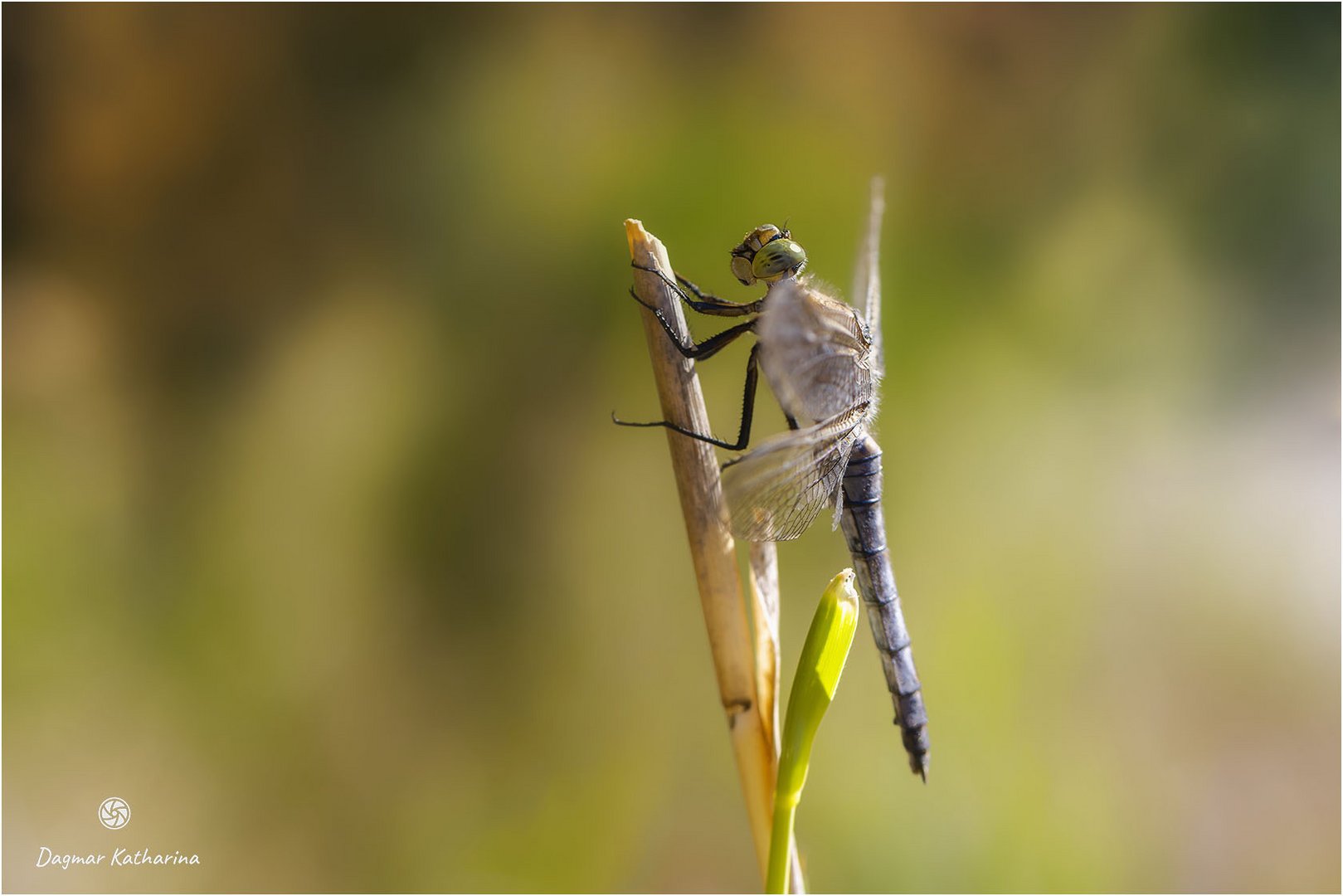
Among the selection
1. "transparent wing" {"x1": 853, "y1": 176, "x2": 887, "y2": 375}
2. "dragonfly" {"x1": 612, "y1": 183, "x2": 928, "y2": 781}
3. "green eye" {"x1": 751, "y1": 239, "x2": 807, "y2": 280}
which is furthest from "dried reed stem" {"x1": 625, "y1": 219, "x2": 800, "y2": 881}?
"transparent wing" {"x1": 853, "y1": 176, "x2": 887, "y2": 375}

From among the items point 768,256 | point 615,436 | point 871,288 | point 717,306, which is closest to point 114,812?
point 615,436

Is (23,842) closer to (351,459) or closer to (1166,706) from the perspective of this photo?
(351,459)

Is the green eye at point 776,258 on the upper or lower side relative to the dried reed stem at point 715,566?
upper

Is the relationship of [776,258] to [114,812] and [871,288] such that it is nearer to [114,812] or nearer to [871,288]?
[871,288]

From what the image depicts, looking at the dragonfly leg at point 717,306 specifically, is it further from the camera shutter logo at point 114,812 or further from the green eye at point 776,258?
the camera shutter logo at point 114,812

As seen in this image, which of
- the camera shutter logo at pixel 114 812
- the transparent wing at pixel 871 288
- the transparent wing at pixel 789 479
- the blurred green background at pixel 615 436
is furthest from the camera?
the blurred green background at pixel 615 436

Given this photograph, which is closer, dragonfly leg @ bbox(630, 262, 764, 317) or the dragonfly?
the dragonfly

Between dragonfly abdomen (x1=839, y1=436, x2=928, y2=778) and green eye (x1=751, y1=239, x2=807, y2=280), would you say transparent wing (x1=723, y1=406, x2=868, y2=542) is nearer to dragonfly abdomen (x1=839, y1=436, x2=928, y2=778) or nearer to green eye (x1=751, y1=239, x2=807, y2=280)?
dragonfly abdomen (x1=839, y1=436, x2=928, y2=778)

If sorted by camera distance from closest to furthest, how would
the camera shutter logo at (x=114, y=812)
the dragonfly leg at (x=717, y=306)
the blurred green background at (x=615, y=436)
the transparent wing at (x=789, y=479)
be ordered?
1. the transparent wing at (x=789, y=479)
2. the dragonfly leg at (x=717, y=306)
3. the camera shutter logo at (x=114, y=812)
4. the blurred green background at (x=615, y=436)

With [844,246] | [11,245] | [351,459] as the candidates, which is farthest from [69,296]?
[844,246]

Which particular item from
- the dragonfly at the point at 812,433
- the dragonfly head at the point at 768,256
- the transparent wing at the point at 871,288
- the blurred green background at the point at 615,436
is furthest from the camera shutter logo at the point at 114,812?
the transparent wing at the point at 871,288
